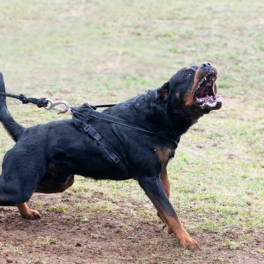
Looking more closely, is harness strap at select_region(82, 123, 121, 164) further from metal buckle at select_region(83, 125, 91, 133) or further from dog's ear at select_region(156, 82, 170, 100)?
dog's ear at select_region(156, 82, 170, 100)

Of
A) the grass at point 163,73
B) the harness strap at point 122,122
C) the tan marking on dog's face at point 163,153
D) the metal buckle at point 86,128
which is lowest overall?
the grass at point 163,73

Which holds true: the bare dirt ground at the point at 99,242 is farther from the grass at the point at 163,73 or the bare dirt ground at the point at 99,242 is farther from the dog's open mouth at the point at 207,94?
the dog's open mouth at the point at 207,94

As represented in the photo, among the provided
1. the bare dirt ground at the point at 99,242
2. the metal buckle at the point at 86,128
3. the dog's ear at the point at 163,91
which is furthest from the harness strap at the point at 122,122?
the bare dirt ground at the point at 99,242

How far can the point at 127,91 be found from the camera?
11766mm

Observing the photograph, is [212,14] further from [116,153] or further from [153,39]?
[116,153]

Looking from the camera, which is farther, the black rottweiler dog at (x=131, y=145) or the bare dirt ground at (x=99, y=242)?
the black rottweiler dog at (x=131, y=145)

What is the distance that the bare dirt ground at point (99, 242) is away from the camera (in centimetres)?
430

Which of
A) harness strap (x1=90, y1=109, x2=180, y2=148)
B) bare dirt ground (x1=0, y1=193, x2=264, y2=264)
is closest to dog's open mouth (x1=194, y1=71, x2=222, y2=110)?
harness strap (x1=90, y1=109, x2=180, y2=148)

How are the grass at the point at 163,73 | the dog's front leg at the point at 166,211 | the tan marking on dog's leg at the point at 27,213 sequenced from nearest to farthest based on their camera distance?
1. the dog's front leg at the point at 166,211
2. the tan marking on dog's leg at the point at 27,213
3. the grass at the point at 163,73

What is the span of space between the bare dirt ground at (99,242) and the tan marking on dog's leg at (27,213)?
2.5 inches

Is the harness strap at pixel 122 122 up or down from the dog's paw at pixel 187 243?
up

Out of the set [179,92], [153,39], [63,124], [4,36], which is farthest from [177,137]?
[4,36]

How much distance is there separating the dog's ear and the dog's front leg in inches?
34.0

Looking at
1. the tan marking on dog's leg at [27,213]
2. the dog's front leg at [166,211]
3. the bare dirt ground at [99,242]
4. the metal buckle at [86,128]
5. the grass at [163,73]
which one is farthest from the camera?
the grass at [163,73]
